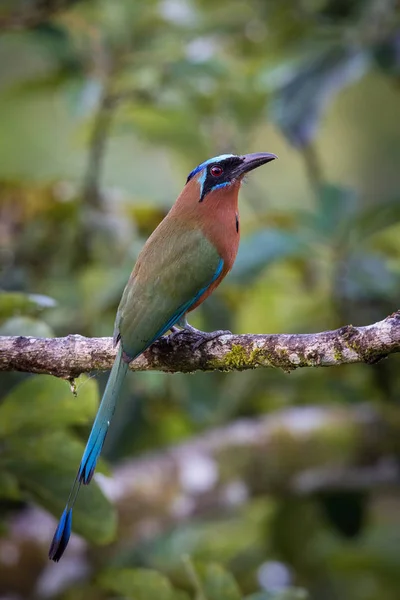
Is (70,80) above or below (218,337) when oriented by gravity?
above

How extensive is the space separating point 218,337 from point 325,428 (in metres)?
2.11

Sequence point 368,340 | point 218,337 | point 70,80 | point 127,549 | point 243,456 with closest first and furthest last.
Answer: point 368,340, point 218,337, point 127,549, point 243,456, point 70,80

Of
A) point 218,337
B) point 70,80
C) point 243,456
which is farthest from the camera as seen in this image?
point 70,80

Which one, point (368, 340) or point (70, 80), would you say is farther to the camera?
point (70, 80)

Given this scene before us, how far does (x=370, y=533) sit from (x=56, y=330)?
214cm

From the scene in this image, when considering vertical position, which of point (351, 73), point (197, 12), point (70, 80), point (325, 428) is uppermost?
point (197, 12)

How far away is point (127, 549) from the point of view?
4.33 m

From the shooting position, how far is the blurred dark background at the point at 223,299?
4520 mm

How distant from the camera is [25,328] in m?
3.32

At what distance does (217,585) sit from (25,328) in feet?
3.48

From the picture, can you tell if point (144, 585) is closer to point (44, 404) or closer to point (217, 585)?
point (217, 585)

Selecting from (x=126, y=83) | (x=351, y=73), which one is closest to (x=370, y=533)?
(x=351, y=73)

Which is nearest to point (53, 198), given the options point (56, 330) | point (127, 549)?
point (56, 330)

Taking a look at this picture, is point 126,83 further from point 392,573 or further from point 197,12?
point 392,573
